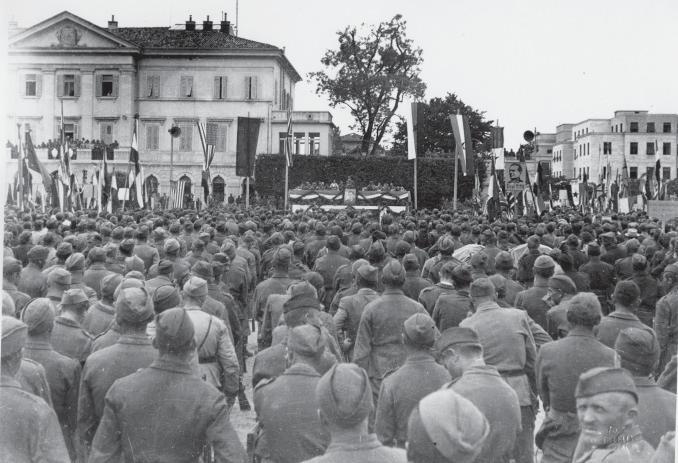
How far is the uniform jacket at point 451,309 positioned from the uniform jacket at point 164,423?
3.50 metres

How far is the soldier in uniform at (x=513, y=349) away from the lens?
19.8ft

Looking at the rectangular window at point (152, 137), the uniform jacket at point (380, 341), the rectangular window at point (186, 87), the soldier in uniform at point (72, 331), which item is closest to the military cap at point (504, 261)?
the uniform jacket at point (380, 341)

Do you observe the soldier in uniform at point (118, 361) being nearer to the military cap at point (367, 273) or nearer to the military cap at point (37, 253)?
the military cap at point (367, 273)

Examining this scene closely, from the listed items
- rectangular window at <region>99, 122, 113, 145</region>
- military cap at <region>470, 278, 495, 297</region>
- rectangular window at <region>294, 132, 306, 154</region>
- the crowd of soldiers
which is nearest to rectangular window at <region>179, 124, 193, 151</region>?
rectangular window at <region>99, 122, 113, 145</region>

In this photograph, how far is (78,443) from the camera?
521 centimetres

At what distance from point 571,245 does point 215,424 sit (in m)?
8.39

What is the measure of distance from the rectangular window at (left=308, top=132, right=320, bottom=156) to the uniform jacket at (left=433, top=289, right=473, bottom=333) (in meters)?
50.0

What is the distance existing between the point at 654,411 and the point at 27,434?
10.6 ft

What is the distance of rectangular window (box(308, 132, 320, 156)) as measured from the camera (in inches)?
2253

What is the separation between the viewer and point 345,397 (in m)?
3.39

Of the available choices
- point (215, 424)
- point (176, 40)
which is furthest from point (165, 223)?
point (176, 40)

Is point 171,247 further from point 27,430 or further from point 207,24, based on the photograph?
point 207,24

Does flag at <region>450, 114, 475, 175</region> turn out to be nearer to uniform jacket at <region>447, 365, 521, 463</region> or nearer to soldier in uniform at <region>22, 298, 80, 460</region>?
soldier in uniform at <region>22, 298, 80, 460</region>

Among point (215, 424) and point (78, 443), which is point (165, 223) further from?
point (215, 424)
